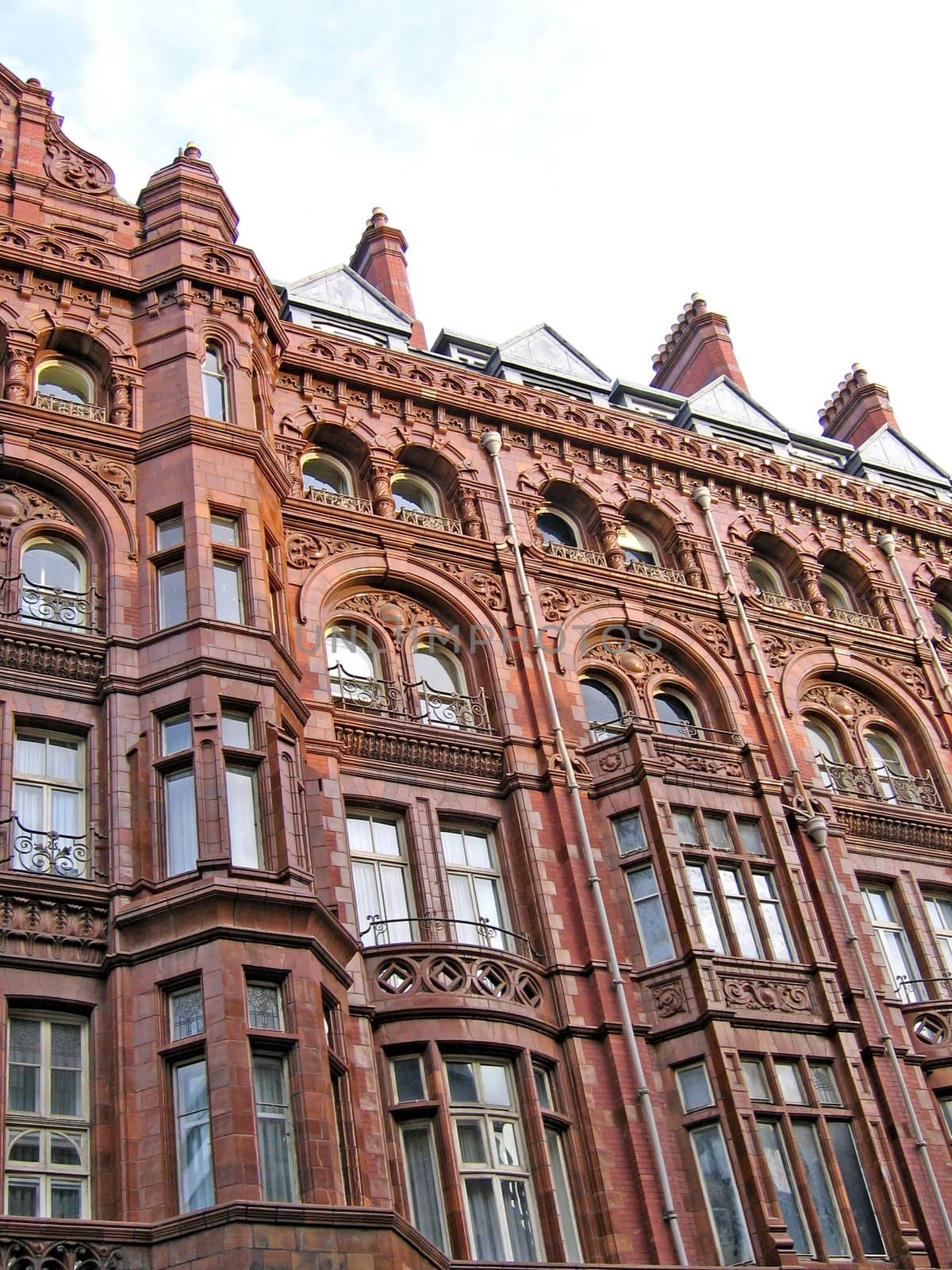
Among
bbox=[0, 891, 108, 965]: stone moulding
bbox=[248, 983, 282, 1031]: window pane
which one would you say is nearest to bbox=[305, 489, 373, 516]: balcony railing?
bbox=[0, 891, 108, 965]: stone moulding

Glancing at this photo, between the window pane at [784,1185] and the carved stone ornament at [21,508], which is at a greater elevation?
the carved stone ornament at [21,508]

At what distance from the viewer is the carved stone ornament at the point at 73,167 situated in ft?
114

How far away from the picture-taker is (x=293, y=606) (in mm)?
Answer: 30766

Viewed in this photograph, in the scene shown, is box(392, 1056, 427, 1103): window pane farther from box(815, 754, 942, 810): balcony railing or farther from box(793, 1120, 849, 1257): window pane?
box(815, 754, 942, 810): balcony railing

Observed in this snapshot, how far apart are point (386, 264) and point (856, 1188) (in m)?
28.9

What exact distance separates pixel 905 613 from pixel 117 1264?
27645 millimetres

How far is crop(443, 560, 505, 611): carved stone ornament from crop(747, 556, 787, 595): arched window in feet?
28.7

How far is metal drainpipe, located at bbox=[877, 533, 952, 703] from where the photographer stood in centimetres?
3884

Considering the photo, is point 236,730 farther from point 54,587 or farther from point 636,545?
point 636,545

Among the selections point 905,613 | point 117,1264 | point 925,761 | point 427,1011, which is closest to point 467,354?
point 905,613

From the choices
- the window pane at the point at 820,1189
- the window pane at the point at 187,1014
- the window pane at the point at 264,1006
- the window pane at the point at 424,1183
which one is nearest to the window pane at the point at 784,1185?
the window pane at the point at 820,1189

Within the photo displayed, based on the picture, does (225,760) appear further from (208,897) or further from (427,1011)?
(427,1011)

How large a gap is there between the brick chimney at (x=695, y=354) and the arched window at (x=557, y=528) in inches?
588

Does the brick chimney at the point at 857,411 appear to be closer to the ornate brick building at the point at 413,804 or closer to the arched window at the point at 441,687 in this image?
the ornate brick building at the point at 413,804
